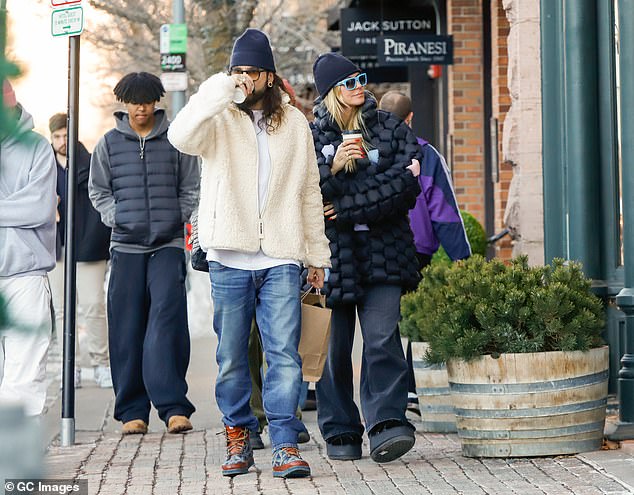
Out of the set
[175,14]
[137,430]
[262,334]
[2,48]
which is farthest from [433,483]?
[175,14]

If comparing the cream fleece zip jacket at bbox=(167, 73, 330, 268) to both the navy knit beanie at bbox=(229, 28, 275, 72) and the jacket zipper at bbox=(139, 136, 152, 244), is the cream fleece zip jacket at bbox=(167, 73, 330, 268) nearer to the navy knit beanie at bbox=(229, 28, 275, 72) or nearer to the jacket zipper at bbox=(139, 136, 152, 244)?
the navy knit beanie at bbox=(229, 28, 275, 72)

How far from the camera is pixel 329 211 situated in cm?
658

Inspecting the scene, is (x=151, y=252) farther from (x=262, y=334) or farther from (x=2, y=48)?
(x=2, y=48)

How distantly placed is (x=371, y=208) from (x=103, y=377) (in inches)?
188

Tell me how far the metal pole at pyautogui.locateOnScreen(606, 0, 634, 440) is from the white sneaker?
4959mm

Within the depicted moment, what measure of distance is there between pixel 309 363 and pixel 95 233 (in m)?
4.11

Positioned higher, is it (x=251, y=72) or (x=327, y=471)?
(x=251, y=72)

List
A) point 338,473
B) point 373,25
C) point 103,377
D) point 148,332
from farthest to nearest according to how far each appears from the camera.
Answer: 1. point 373,25
2. point 103,377
3. point 148,332
4. point 338,473

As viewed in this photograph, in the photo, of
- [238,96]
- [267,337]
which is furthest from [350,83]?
[267,337]

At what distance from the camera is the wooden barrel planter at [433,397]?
7426 millimetres

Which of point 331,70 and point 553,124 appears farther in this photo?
point 553,124

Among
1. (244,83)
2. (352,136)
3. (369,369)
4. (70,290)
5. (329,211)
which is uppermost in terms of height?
(244,83)

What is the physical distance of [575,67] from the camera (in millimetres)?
7738

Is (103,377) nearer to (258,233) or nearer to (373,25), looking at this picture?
(258,233)
